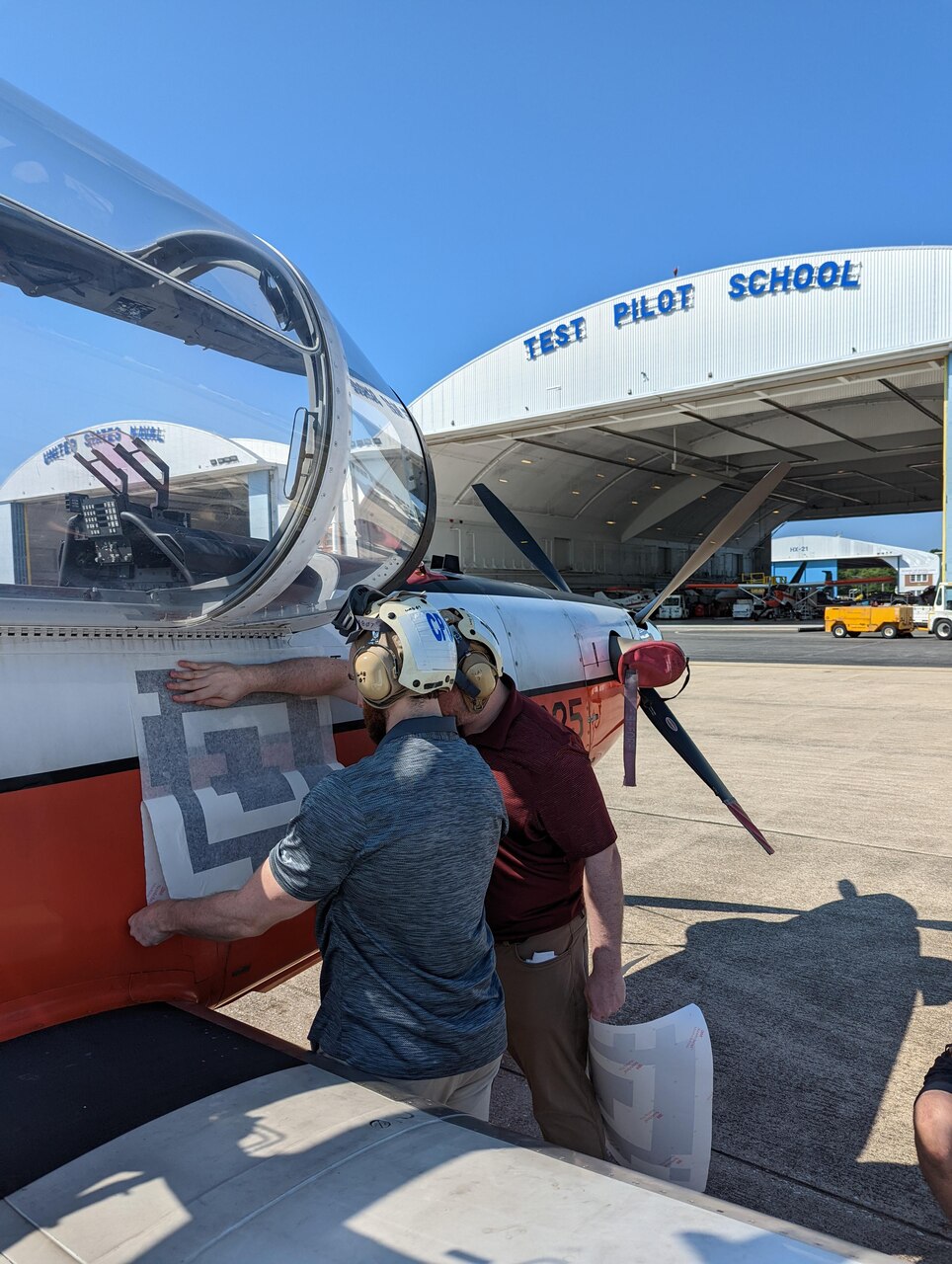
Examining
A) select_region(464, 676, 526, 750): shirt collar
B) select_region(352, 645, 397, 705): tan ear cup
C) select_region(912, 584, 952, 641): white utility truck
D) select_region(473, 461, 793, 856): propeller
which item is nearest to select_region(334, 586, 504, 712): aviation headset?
select_region(352, 645, 397, 705): tan ear cup

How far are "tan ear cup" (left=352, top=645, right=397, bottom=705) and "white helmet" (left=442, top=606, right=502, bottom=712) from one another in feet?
0.70

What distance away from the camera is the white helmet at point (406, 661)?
176 centimetres

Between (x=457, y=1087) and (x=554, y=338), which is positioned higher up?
(x=554, y=338)

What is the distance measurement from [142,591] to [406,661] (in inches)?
30.2

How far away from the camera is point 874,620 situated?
28.4 meters

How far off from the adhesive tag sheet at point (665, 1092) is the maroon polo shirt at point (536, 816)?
1.25 feet

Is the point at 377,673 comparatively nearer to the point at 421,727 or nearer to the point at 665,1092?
the point at 421,727

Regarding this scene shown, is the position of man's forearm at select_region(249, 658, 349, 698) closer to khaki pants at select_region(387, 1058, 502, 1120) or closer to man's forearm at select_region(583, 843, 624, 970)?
man's forearm at select_region(583, 843, 624, 970)

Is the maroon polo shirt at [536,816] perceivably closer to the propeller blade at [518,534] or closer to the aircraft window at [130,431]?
the aircraft window at [130,431]

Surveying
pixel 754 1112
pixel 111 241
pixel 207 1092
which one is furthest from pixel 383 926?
pixel 754 1112

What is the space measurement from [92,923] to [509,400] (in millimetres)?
29524

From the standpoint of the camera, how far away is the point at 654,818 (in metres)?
6.48

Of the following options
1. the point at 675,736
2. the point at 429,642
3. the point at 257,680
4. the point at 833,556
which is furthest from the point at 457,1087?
the point at 833,556

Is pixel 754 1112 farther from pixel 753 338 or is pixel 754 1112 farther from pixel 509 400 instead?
pixel 509 400
